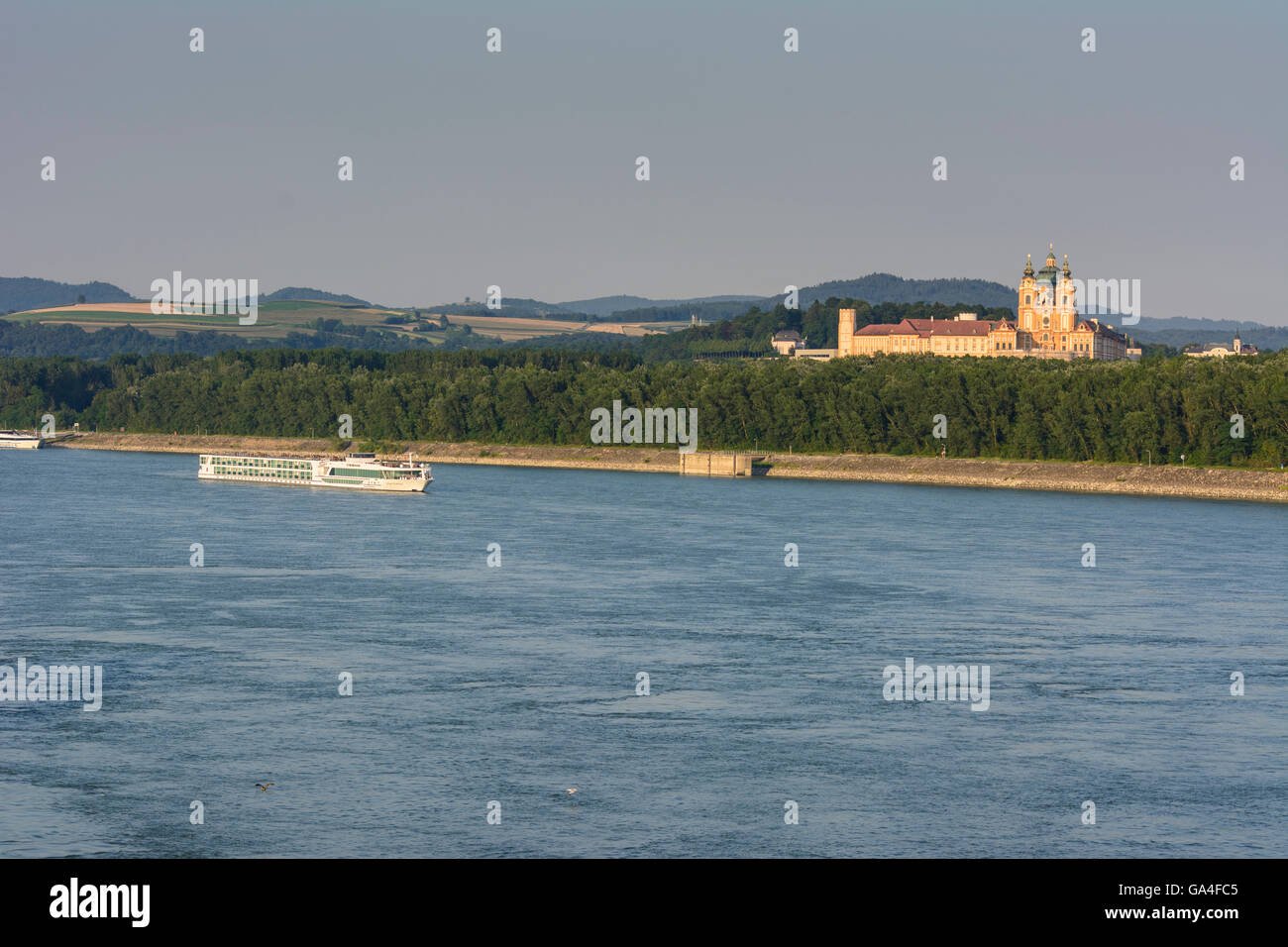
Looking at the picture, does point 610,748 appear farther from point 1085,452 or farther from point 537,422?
point 537,422

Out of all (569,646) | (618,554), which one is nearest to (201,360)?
(618,554)

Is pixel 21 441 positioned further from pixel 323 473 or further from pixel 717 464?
pixel 717 464

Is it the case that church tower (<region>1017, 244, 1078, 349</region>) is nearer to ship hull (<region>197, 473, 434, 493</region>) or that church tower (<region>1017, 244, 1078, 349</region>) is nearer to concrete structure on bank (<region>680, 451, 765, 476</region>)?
concrete structure on bank (<region>680, 451, 765, 476</region>)

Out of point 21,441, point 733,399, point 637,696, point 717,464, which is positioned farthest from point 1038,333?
point 637,696

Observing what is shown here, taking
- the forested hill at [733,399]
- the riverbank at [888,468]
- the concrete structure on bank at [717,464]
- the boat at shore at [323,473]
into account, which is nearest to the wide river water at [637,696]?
A: the boat at shore at [323,473]

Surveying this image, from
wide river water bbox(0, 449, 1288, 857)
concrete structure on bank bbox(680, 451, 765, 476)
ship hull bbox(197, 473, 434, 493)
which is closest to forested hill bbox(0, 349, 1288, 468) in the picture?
concrete structure on bank bbox(680, 451, 765, 476)
